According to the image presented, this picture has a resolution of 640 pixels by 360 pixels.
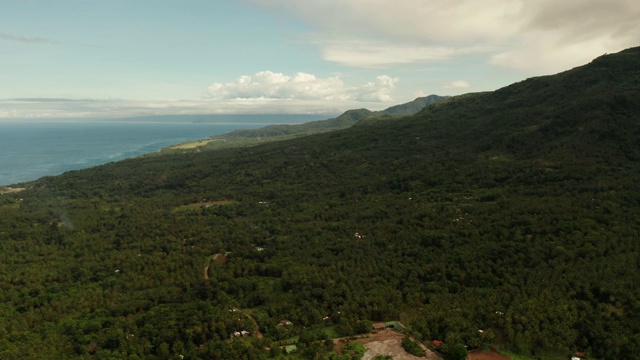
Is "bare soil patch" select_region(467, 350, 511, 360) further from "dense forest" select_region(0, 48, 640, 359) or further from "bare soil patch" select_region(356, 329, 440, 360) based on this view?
"bare soil patch" select_region(356, 329, 440, 360)

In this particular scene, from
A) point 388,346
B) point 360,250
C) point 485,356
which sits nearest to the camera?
point 485,356

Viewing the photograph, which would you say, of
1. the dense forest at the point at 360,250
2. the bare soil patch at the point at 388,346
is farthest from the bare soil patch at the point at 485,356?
the bare soil patch at the point at 388,346

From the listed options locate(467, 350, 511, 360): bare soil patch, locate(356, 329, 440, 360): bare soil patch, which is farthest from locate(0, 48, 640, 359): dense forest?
locate(356, 329, 440, 360): bare soil patch

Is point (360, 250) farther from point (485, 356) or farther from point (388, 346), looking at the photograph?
point (485, 356)

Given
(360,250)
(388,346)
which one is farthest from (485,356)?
(360,250)

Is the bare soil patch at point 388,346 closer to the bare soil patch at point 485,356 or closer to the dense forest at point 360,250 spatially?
the dense forest at point 360,250
